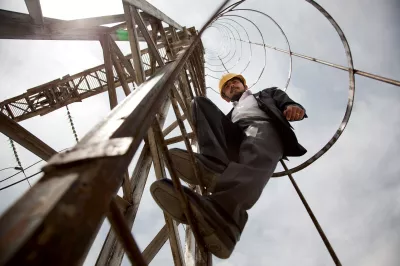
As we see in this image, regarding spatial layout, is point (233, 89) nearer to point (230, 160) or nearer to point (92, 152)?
point (230, 160)

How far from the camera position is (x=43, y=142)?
107 inches

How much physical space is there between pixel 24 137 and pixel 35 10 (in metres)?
1.13

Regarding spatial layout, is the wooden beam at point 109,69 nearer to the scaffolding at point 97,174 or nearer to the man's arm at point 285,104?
the scaffolding at point 97,174

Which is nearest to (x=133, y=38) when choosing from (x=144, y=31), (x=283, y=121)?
(x=144, y=31)

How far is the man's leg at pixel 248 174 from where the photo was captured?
7.05 ft

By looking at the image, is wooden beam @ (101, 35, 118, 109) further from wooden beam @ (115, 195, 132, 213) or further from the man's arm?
the man's arm

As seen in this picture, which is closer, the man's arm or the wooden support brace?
the wooden support brace

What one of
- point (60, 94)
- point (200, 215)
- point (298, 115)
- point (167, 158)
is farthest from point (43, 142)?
point (60, 94)

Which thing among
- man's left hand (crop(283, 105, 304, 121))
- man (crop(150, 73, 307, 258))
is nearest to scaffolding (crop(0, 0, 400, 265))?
man (crop(150, 73, 307, 258))

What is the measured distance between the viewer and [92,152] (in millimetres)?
852

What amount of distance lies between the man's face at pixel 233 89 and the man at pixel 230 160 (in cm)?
43

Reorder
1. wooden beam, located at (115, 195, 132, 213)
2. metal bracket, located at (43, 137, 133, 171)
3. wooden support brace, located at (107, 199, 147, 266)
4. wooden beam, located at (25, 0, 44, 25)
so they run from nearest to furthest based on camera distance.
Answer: metal bracket, located at (43, 137, 133, 171)
wooden support brace, located at (107, 199, 147, 266)
wooden beam, located at (25, 0, 44, 25)
wooden beam, located at (115, 195, 132, 213)

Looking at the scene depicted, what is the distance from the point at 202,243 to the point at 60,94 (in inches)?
422

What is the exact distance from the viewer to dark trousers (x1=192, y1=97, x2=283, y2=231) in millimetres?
2199
